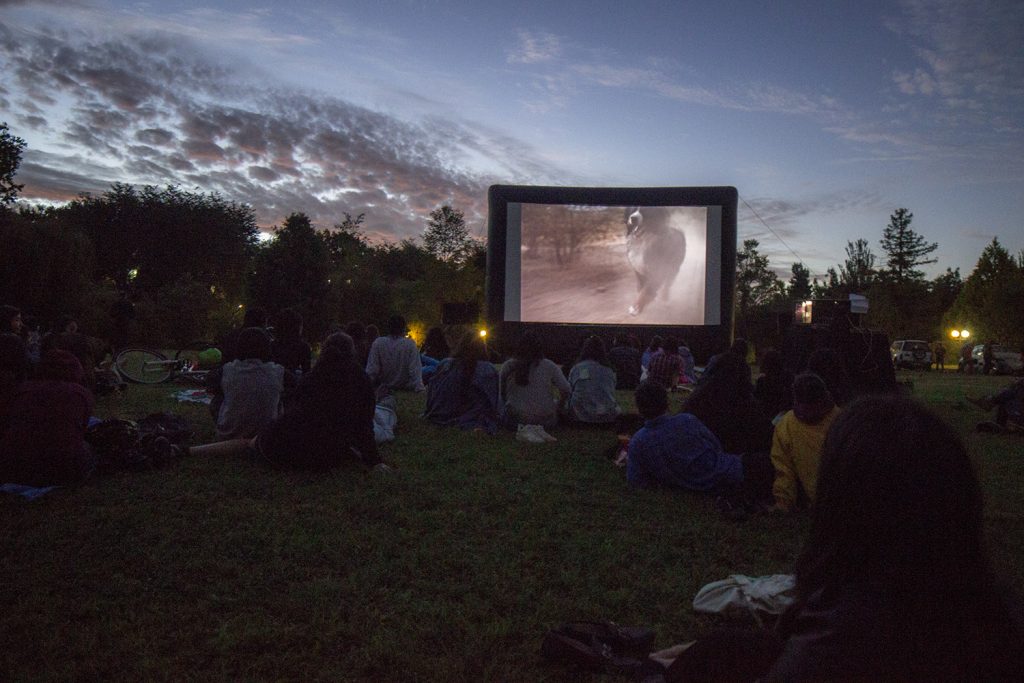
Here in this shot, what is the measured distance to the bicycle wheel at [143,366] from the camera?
36.3 ft

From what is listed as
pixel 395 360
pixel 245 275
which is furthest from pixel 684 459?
pixel 245 275

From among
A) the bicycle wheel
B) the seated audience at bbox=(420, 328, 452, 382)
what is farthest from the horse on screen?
the bicycle wheel

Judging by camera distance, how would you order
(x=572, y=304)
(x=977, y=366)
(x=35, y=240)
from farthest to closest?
(x=977, y=366)
(x=35, y=240)
(x=572, y=304)

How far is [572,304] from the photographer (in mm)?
16281

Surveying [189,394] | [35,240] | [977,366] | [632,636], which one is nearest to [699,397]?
[632,636]

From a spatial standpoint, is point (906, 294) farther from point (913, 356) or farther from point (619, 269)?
point (619, 269)

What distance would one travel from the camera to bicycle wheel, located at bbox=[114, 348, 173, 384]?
1106 centimetres

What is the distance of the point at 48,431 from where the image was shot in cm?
438

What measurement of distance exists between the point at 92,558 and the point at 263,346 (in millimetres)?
2791

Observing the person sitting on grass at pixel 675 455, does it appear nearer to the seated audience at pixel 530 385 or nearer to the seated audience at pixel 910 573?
the seated audience at pixel 530 385

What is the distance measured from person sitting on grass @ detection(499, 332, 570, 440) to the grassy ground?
2111 millimetres

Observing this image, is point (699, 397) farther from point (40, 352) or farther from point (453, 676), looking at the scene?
point (40, 352)

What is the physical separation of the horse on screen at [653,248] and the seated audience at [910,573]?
15.2m

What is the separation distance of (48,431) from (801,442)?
189 inches
